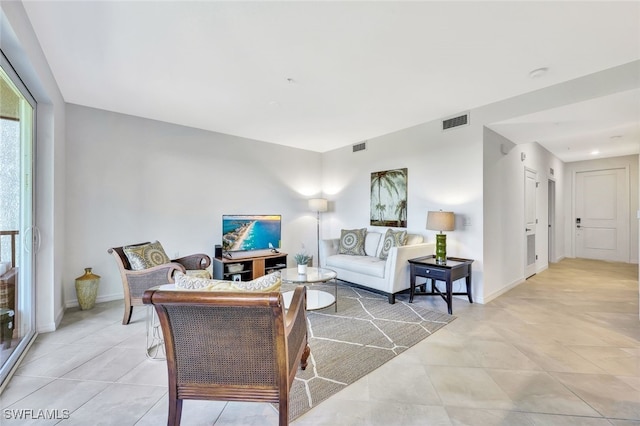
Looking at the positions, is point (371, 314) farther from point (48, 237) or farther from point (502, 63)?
point (48, 237)

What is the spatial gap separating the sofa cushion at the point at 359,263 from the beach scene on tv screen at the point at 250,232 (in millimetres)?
1133

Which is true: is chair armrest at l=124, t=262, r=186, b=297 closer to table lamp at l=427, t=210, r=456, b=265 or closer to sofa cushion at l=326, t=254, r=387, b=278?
sofa cushion at l=326, t=254, r=387, b=278

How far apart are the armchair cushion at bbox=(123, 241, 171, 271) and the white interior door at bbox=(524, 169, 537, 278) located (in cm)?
547

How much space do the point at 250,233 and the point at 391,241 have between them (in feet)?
7.52

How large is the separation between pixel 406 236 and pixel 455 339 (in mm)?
1690

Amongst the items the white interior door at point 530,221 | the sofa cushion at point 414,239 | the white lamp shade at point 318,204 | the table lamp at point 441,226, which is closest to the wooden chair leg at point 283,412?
the table lamp at point 441,226

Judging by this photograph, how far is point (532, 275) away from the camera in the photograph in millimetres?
4855

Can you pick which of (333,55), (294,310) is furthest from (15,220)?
(333,55)

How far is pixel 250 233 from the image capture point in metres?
4.57

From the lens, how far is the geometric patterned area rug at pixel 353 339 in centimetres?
183

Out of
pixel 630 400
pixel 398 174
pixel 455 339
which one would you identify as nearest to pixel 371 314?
pixel 455 339

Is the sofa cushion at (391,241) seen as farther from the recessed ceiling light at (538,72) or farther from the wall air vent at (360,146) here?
the recessed ceiling light at (538,72)

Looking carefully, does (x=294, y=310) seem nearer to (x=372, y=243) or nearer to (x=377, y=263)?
(x=377, y=263)

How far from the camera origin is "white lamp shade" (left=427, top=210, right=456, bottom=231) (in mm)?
3523
